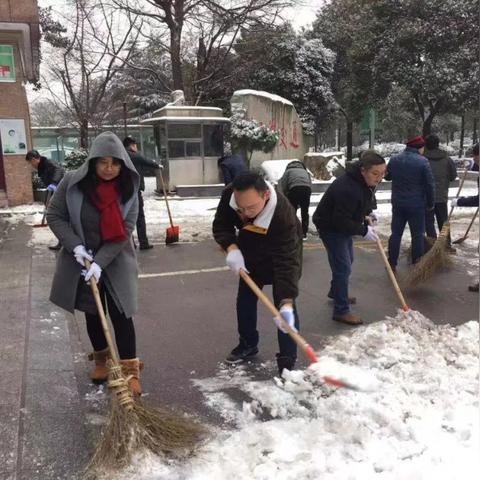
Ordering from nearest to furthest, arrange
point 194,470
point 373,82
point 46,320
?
point 194,470 → point 46,320 → point 373,82

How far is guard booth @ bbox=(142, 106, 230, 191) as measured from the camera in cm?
1401

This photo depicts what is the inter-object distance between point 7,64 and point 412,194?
29.8 feet

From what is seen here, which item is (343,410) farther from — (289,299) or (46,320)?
(46,320)

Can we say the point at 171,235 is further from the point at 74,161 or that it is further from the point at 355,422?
the point at 74,161

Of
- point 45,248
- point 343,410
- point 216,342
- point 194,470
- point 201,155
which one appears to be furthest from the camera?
point 201,155

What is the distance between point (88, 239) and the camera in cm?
301

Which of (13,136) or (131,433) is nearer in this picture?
(131,433)

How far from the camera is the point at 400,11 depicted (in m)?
18.3

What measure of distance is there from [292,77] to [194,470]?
805 inches

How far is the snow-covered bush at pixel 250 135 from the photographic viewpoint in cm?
1430

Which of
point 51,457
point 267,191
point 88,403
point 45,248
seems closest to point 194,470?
point 51,457

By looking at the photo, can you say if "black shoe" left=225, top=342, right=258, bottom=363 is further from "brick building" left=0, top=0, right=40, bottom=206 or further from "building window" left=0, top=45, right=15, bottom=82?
"building window" left=0, top=45, right=15, bottom=82

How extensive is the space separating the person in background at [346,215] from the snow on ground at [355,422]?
822mm

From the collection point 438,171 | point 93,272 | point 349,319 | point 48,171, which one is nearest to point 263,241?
point 93,272
